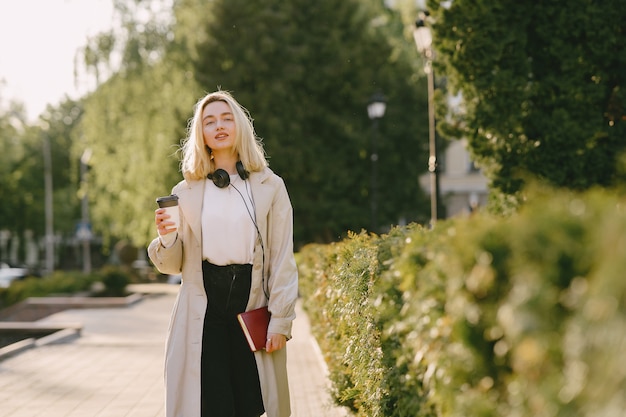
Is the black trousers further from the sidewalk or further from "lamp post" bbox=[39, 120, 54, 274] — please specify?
"lamp post" bbox=[39, 120, 54, 274]

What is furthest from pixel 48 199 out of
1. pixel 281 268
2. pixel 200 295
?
pixel 281 268

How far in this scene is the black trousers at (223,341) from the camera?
4.66 metres

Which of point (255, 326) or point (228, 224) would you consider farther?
point (228, 224)

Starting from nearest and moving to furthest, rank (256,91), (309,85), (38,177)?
(256,91) → (309,85) → (38,177)

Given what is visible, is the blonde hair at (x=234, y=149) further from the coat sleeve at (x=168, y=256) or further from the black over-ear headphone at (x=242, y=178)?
the coat sleeve at (x=168, y=256)

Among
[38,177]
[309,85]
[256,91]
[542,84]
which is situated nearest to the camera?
[542,84]

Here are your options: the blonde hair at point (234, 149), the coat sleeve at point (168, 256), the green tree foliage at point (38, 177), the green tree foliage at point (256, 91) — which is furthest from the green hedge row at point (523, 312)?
the green tree foliage at point (38, 177)

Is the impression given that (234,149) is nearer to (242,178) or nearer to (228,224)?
(242,178)

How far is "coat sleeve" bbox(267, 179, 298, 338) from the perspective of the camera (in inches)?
182

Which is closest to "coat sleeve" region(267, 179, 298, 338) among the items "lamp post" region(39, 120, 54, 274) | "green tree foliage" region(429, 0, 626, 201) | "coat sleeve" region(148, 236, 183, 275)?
"coat sleeve" region(148, 236, 183, 275)

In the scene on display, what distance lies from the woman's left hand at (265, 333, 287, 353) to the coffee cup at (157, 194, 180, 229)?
0.76m

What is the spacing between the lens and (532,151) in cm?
1616

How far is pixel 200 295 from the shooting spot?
463 centimetres

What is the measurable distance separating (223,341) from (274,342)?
0.95 ft
